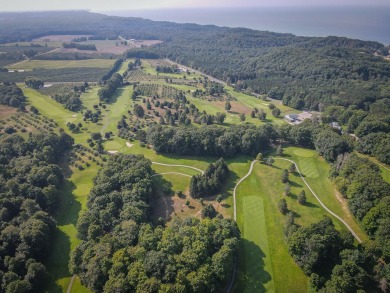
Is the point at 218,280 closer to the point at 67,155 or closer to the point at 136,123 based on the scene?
the point at 67,155

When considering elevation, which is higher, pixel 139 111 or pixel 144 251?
pixel 139 111

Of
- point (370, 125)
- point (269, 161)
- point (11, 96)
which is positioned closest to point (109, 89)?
point (11, 96)

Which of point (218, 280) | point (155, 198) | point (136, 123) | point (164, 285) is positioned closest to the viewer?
point (164, 285)

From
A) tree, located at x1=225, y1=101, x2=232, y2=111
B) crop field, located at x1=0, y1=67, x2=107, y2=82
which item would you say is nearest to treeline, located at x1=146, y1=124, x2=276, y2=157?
tree, located at x1=225, y1=101, x2=232, y2=111

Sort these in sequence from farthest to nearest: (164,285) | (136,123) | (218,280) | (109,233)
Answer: (136,123), (109,233), (218,280), (164,285)

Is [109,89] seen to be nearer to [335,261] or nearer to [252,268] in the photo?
[252,268]

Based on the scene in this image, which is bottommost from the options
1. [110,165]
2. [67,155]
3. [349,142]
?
[67,155]

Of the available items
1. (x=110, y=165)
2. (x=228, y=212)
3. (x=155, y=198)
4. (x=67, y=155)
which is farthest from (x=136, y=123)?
(x=228, y=212)

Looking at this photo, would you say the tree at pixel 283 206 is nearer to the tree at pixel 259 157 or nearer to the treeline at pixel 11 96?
the tree at pixel 259 157

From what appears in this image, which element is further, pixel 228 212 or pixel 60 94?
pixel 60 94
